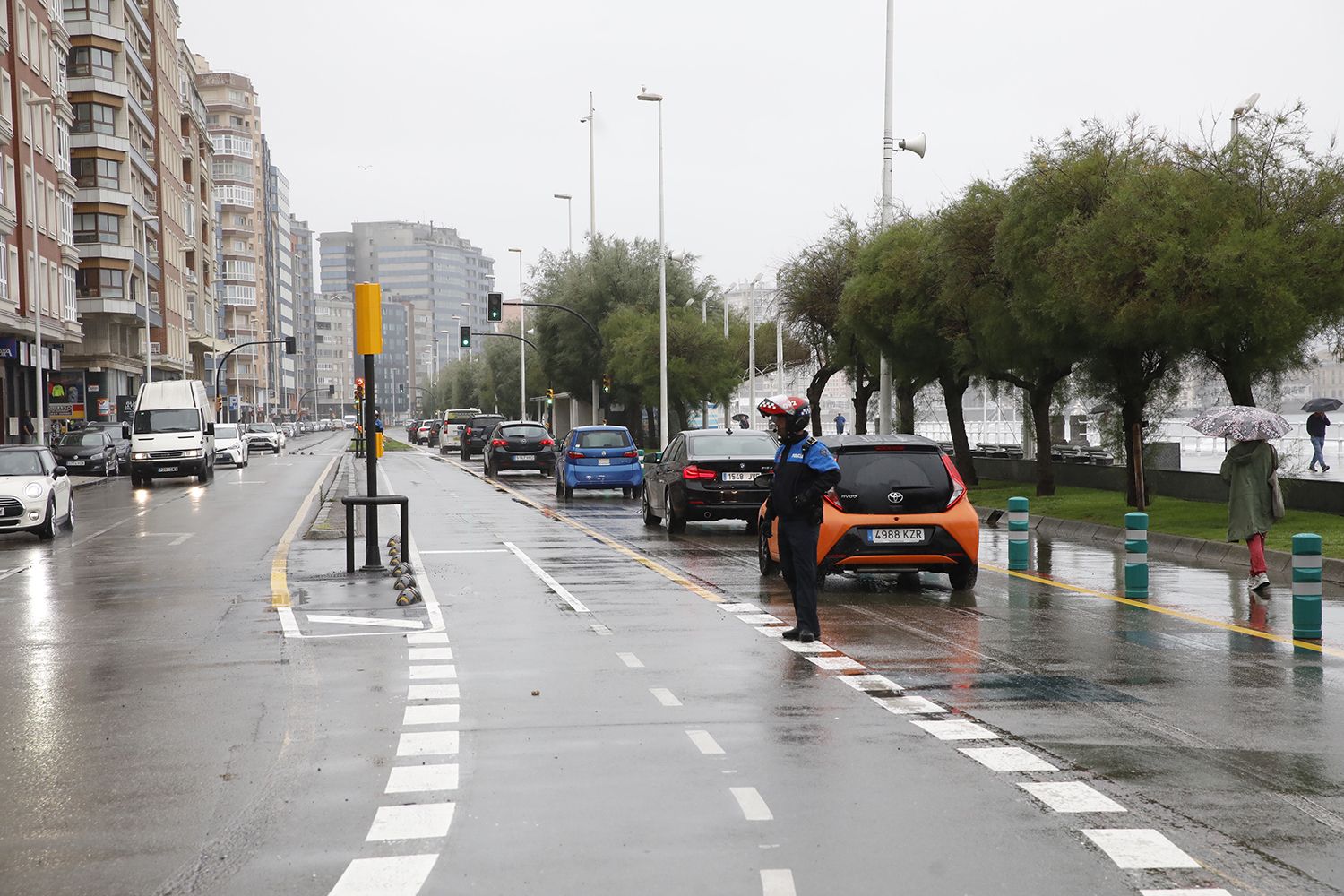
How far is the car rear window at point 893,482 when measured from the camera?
14.6m

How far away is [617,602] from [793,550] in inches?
126

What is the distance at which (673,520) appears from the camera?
23.7 metres

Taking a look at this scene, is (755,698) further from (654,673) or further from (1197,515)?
(1197,515)

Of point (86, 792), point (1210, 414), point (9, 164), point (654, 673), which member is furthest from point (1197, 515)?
point (9, 164)

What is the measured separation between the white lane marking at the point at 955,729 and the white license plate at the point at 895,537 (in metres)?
6.32

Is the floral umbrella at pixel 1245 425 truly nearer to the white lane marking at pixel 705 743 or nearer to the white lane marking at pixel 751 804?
the white lane marking at pixel 705 743

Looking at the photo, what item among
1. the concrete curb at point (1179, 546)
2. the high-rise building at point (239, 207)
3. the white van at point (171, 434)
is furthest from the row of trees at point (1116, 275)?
the high-rise building at point (239, 207)

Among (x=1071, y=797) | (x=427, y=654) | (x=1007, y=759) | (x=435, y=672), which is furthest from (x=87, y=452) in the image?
(x=1071, y=797)

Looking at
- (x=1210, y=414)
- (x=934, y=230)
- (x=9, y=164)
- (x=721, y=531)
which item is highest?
(x=9, y=164)

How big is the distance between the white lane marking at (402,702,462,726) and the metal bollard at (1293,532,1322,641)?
6.49 m

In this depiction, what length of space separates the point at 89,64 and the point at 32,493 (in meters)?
57.9

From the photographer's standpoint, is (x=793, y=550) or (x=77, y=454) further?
(x=77, y=454)

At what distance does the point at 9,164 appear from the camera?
52.4 m

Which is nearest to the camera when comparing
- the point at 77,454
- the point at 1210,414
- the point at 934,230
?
the point at 1210,414
